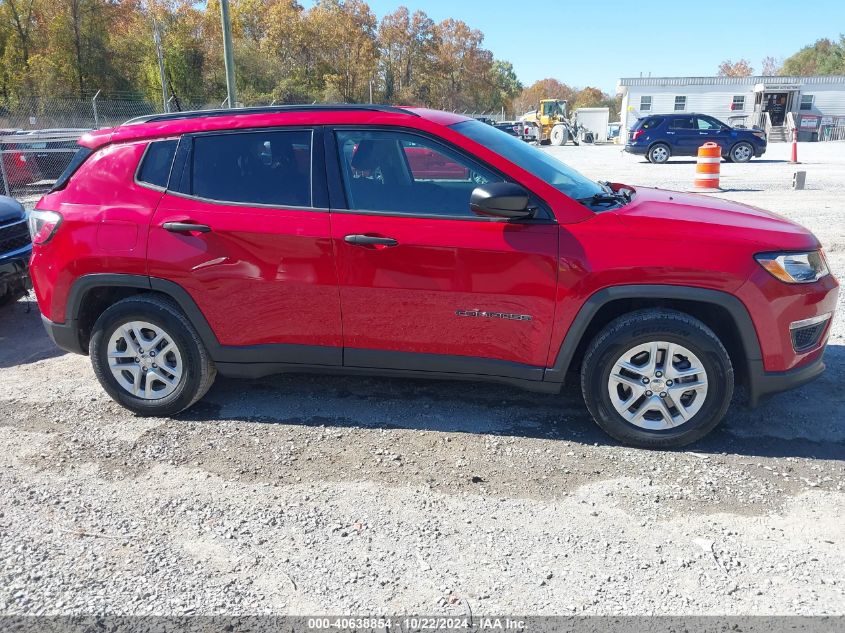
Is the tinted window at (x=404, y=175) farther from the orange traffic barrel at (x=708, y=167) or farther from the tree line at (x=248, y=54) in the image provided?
the tree line at (x=248, y=54)

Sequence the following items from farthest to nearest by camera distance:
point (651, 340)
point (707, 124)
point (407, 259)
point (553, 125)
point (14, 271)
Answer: point (553, 125) < point (707, 124) < point (14, 271) < point (407, 259) < point (651, 340)

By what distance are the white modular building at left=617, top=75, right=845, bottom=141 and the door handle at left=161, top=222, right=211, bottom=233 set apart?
41008mm

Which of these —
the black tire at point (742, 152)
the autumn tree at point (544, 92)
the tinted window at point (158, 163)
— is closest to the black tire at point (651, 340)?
the tinted window at point (158, 163)

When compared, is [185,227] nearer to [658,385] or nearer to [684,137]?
[658,385]

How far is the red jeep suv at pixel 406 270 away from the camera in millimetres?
3414

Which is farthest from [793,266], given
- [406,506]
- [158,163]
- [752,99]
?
[752,99]

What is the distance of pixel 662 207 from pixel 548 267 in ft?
2.80

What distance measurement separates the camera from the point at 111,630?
2.40 m

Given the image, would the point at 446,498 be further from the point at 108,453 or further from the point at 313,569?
the point at 108,453

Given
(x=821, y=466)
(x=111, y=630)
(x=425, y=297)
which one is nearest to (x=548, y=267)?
(x=425, y=297)

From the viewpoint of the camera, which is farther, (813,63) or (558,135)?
(813,63)

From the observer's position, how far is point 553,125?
132ft

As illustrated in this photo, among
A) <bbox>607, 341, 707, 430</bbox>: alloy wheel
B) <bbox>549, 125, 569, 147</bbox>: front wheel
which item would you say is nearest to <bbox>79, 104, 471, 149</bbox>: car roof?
<bbox>607, 341, 707, 430</bbox>: alloy wheel

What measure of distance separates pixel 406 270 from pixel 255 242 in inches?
33.9
